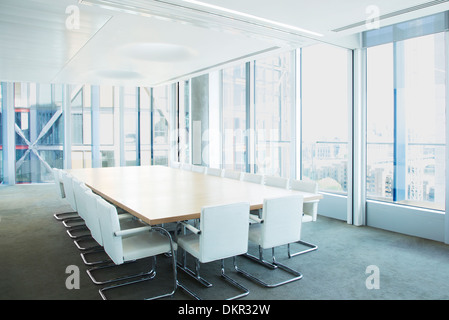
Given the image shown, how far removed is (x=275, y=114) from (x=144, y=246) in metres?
5.29

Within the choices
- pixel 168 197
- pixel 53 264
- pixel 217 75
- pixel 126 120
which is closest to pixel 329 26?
pixel 168 197

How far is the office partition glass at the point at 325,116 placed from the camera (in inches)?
248

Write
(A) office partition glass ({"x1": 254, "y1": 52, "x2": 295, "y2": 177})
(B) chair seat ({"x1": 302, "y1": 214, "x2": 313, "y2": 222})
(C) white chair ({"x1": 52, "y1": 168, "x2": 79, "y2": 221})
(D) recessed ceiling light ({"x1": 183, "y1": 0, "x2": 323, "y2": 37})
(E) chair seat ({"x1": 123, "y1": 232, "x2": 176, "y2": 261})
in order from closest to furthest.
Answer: (E) chair seat ({"x1": 123, "y1": 232, "x2": 176, "y2": 261})
(D) recessed ceiling light ({"x1": 183, "y1": 0, "x2": 323, "y2": 37})
(B) chair seat ({"x1": 302, "y1": 214, "x2": 313, "y2": 222})
(C) white chair ({"x1": 52, "y1": 168, "x2": 79, "y2": 221})
(A) office partition glass ({"x1": 254, "y1": 52, "x2": 295, "y2": 177})

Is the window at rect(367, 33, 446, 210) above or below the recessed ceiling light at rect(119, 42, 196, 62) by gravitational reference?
below

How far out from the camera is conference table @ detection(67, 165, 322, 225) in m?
3.25

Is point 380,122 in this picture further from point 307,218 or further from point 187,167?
point 187,167

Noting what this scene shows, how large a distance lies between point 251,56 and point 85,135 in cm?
723

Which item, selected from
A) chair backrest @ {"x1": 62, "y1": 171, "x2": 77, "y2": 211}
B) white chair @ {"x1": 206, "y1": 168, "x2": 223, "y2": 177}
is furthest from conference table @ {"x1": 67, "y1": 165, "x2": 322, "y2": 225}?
white chair @ {"x1": 206, "y1": 168, "x2": 223, "y2": 177}

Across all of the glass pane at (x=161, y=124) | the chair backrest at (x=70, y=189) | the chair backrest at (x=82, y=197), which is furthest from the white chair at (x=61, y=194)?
the glass pane at (x=161, y=124)

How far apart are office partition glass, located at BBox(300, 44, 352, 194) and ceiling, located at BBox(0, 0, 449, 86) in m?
0.93

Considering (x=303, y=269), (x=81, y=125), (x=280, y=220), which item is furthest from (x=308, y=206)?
(x=81, y=125)

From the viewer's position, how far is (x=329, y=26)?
13.9 ft

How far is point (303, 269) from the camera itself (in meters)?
3.78

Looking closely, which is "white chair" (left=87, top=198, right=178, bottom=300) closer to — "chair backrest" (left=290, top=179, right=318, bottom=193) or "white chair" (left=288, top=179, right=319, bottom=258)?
"white chair" (left=288, top=179, right=319, bottom=258)
